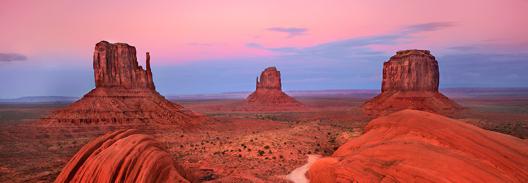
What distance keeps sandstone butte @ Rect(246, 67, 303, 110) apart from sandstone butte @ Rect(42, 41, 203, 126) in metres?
64.7

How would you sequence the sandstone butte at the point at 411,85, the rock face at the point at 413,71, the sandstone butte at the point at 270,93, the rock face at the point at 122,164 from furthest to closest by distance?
1. the sandstone butte at the point at 270,93
2. the rock face at the point at 413,71
3. the sandstone butte at the point at 411,85
4. the rock face at the point at 122,164

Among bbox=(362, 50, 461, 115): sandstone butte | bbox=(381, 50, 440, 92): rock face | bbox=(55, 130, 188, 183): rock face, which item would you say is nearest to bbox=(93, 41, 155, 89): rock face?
bbox=(55, 130, 188, 183): rock face

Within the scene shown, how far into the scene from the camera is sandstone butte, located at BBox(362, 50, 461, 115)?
73188 millimetres

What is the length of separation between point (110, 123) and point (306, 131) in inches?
1276

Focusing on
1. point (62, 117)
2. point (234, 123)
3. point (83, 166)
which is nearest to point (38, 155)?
point (62, 117)

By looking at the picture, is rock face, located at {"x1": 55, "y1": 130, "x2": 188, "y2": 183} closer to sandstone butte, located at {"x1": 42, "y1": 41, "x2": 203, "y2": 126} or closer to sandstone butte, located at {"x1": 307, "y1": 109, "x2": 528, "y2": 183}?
sandstone butte, located at {"x1": 307, "y1": 109, "x2": 528, "y2": 183}

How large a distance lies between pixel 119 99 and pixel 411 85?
203 feet

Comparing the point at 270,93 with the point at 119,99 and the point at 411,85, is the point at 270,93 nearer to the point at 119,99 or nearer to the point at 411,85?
the point at 411,85

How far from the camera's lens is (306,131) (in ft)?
140

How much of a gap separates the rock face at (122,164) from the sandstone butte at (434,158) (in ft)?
26.3

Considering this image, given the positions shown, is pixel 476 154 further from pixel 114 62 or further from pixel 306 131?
pixel 114 62

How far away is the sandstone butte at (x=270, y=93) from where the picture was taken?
5015 inches

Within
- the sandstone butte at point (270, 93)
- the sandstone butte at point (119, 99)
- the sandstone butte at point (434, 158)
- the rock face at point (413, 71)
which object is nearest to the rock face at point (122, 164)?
the sandstone butte at point (434, 158)

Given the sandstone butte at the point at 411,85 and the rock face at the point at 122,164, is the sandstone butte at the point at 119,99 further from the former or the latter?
the sandstone butte at the point at 411,85
